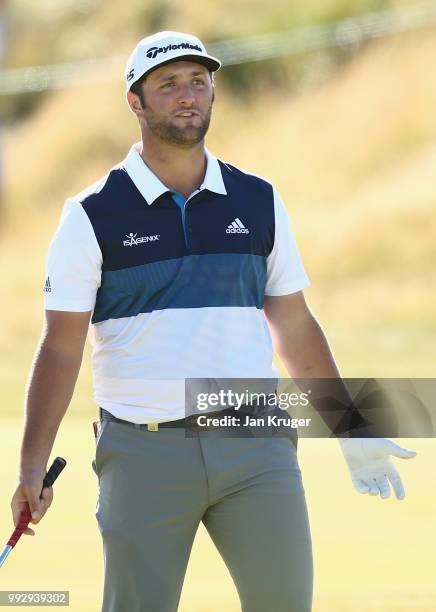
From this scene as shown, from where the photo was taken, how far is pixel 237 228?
4.47 m

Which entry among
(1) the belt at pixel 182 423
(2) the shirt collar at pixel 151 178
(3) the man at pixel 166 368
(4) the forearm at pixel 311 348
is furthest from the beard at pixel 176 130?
(1) the belt at pixel 182 423

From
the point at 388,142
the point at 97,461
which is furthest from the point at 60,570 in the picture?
the point at 388,142

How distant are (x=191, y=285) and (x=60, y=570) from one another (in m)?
3.19

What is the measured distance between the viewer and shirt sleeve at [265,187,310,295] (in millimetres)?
4586

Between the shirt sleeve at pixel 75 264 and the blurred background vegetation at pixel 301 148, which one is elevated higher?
the blurred background vegetation at pixel 301 148

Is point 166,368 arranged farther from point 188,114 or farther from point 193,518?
point 188,114

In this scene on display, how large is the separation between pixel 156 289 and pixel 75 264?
0.26 meters

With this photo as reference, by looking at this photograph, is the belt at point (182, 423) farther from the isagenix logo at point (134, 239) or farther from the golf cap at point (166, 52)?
the golf cap at point (166, 52)

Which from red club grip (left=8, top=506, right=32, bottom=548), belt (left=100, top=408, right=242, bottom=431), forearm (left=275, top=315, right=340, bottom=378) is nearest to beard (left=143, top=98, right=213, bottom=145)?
forearm (left=275, top=315, right=340, bottom=378)

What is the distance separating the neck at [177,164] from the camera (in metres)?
4.56

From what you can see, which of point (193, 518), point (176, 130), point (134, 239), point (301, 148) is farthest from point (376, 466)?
point (301, 148)

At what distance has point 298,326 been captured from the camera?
4695mm

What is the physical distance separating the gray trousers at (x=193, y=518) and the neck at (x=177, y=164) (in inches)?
31.7

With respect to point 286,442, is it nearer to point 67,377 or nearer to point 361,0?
point 67,377
